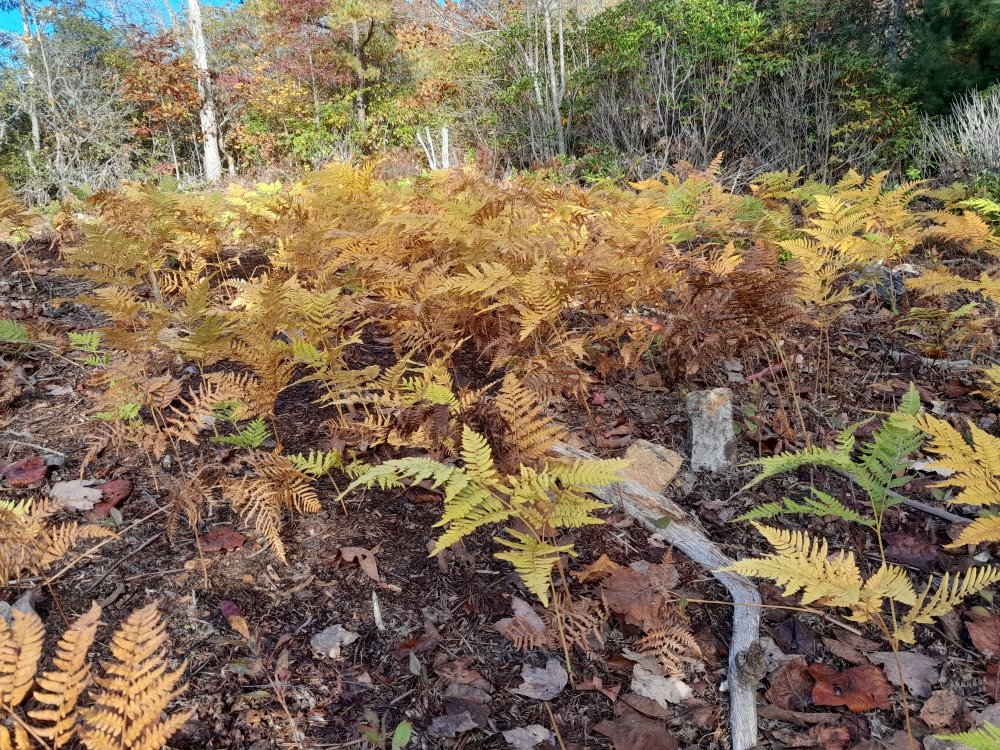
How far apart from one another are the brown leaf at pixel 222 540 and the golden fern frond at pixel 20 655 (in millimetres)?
780

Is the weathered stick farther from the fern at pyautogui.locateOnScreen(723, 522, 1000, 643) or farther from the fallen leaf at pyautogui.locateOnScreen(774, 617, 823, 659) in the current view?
the fern at pyautogui.locateOnScreen(723, 522, 1000, 643)

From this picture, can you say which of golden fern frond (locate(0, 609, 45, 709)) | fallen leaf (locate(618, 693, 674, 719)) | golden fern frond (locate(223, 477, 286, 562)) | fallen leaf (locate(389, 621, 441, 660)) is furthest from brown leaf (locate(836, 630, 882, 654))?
golden fern frond (locate(0, 609, 45, 709))

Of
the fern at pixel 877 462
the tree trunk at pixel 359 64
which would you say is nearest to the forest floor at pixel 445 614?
the fern at pixel 877 462

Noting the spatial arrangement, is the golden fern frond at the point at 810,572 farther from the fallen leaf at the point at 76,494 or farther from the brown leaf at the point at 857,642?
the fallen leaf at the point at 76,494

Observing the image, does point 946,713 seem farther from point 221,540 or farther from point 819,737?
point 221,540

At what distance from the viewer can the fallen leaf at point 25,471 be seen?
7.34 feet

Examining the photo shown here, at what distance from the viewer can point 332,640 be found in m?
1.74

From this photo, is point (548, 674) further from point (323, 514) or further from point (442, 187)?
point (442, 187)

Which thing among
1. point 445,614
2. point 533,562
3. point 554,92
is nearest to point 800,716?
point 533,562

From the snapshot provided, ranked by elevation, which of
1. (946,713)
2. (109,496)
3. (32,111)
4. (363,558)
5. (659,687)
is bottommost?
(946,713)

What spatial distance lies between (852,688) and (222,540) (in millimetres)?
1901

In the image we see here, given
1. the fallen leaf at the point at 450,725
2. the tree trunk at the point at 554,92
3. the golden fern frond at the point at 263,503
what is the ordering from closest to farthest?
the fallen leaf at the point at 450,725 < the golden fern frond at the point at 263,503 < the tree trunk at the point at 554,92

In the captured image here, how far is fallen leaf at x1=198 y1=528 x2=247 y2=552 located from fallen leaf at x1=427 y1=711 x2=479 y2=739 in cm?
89

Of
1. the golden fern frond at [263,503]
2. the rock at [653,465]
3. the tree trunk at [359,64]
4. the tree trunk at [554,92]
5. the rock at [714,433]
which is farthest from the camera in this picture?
the tree trunk at [359,64]
